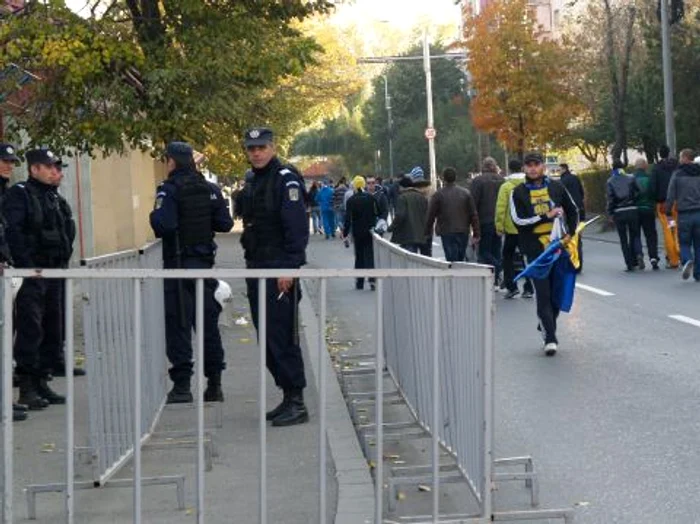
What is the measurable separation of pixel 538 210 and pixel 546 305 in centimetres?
95

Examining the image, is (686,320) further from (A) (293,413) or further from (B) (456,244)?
(A) (293,413)

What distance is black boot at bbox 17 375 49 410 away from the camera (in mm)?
10094

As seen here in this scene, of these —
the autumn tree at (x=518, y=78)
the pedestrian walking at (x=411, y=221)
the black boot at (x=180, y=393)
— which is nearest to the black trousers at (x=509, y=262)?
the pedestrian walking at (x=411, y=221)

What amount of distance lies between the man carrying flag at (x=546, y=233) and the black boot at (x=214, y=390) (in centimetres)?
432

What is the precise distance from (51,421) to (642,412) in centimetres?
372

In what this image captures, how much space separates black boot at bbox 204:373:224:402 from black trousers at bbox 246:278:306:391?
324 mm

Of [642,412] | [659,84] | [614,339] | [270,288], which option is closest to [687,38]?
[659,84]

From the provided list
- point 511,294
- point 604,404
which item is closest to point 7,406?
point 604,404

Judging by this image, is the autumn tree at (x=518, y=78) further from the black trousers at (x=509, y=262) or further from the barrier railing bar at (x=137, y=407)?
the barrier railing bar at (x=137, y=407)

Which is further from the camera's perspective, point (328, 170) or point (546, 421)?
point (328, 170)

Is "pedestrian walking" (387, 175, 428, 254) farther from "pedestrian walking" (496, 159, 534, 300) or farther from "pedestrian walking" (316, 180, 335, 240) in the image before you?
"pedestrian walking" (316, 180, 335, 240)

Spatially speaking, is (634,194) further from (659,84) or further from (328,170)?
(328,170)

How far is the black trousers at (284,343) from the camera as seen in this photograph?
28.5ft

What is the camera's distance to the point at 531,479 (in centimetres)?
730
